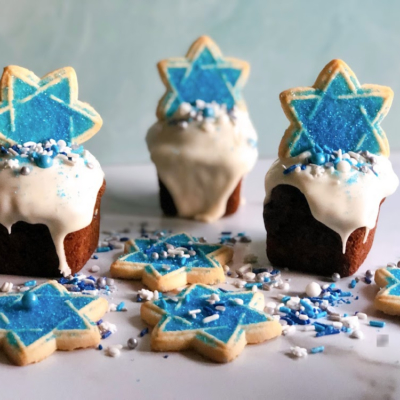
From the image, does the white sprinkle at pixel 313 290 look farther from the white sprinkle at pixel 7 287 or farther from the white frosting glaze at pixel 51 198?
the white sprinkle at pixel 7 287

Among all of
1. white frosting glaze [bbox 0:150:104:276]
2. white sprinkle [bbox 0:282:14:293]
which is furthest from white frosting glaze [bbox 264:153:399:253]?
white sprinkle [bbox 0:282:14:293]

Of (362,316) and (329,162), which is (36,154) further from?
(362,316)

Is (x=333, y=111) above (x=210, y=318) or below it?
above

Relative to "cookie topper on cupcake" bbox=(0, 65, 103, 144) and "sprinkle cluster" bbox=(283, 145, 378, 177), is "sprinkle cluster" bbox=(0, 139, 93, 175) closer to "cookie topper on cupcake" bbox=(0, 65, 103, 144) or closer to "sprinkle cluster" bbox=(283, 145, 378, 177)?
"cookie topper on cupcake" bbox=(0, 65, 103, 144)

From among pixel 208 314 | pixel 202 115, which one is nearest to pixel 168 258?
pixel 208 314

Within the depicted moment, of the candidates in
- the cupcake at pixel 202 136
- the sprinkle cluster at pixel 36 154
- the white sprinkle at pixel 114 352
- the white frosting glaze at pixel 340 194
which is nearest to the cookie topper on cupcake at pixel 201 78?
the cupcake at pixel 202 136

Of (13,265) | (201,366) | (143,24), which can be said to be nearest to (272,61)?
(143,24)
